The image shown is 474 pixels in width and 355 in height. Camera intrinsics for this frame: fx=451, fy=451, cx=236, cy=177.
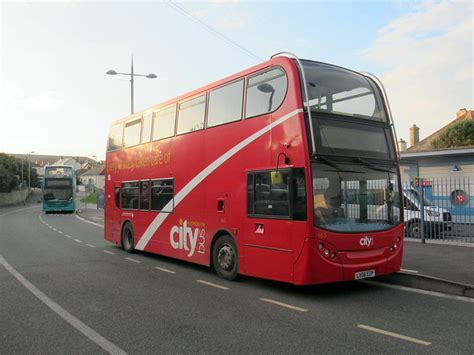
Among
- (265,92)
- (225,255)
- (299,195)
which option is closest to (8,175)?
(225,255)

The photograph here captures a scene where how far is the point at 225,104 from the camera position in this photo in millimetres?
9289

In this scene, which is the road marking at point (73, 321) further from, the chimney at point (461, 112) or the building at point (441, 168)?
the chimney at point (461, 112)

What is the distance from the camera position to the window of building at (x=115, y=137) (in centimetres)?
1438

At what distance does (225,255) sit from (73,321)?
3532 mm

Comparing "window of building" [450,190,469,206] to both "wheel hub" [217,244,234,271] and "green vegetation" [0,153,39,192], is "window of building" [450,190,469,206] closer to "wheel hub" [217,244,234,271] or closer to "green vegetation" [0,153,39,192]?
"wheel hub" [217,244,234,271]

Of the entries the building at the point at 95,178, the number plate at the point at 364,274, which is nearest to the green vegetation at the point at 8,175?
the building at the point at 95,178

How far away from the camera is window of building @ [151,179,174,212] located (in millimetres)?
11164

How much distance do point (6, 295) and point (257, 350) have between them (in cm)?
505

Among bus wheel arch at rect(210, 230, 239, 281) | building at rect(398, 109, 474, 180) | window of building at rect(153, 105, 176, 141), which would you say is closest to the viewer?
bus wheel arch at rect(210, 230, 239, 281)

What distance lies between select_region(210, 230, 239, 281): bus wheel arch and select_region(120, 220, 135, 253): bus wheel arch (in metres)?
4.64

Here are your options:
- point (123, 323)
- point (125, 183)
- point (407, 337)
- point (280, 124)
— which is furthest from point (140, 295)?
point (125, 183)

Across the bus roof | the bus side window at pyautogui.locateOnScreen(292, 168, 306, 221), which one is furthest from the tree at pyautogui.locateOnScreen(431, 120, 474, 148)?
the bus side window at pyautogui.locateOnScreen(292, 168, 306, 221)

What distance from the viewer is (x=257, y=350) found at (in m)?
4.94

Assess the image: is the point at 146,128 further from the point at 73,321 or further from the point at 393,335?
the point at 393,335
